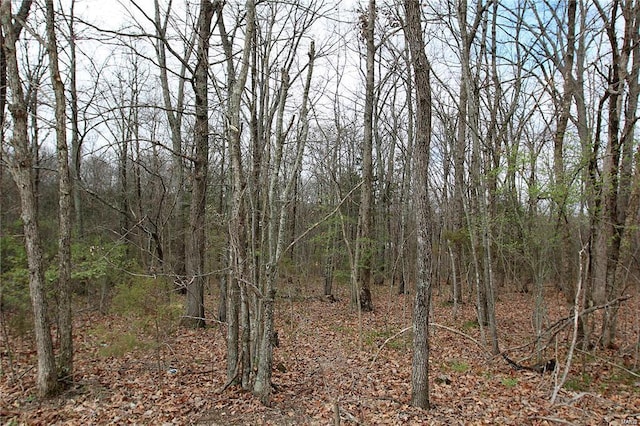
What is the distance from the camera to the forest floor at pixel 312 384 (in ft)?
15.5

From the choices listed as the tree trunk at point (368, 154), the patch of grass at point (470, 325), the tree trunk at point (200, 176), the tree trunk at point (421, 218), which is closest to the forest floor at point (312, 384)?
the tree trunk at point (421, 218)

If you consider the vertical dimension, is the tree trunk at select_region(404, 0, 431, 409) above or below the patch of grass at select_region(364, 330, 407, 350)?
above

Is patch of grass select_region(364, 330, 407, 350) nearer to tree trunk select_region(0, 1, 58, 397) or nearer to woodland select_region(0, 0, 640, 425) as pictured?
woodland select_region(0, 0, 640, 425)

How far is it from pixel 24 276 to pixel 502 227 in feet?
28.6

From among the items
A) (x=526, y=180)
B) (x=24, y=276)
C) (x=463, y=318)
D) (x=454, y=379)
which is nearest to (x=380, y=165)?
(x=463, y=318)

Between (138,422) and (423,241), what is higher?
(423,241)

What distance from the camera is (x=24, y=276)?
6.77 meters

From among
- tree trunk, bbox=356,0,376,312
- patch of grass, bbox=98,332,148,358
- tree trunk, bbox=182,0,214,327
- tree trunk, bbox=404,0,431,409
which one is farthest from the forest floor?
tree trunk, bbox=356,0,376,312

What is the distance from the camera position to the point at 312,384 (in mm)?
5910

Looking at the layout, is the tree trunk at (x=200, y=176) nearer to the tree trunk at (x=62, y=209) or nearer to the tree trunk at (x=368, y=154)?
the tree trunk at (x=62, y=209)

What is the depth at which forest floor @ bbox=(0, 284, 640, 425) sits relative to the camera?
4715 mm

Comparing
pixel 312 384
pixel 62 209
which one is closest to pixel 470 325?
pixel 312 384

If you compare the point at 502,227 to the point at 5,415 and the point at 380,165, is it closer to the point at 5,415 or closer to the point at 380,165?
the point at 5,415

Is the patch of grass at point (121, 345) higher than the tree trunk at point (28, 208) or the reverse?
the reverse
